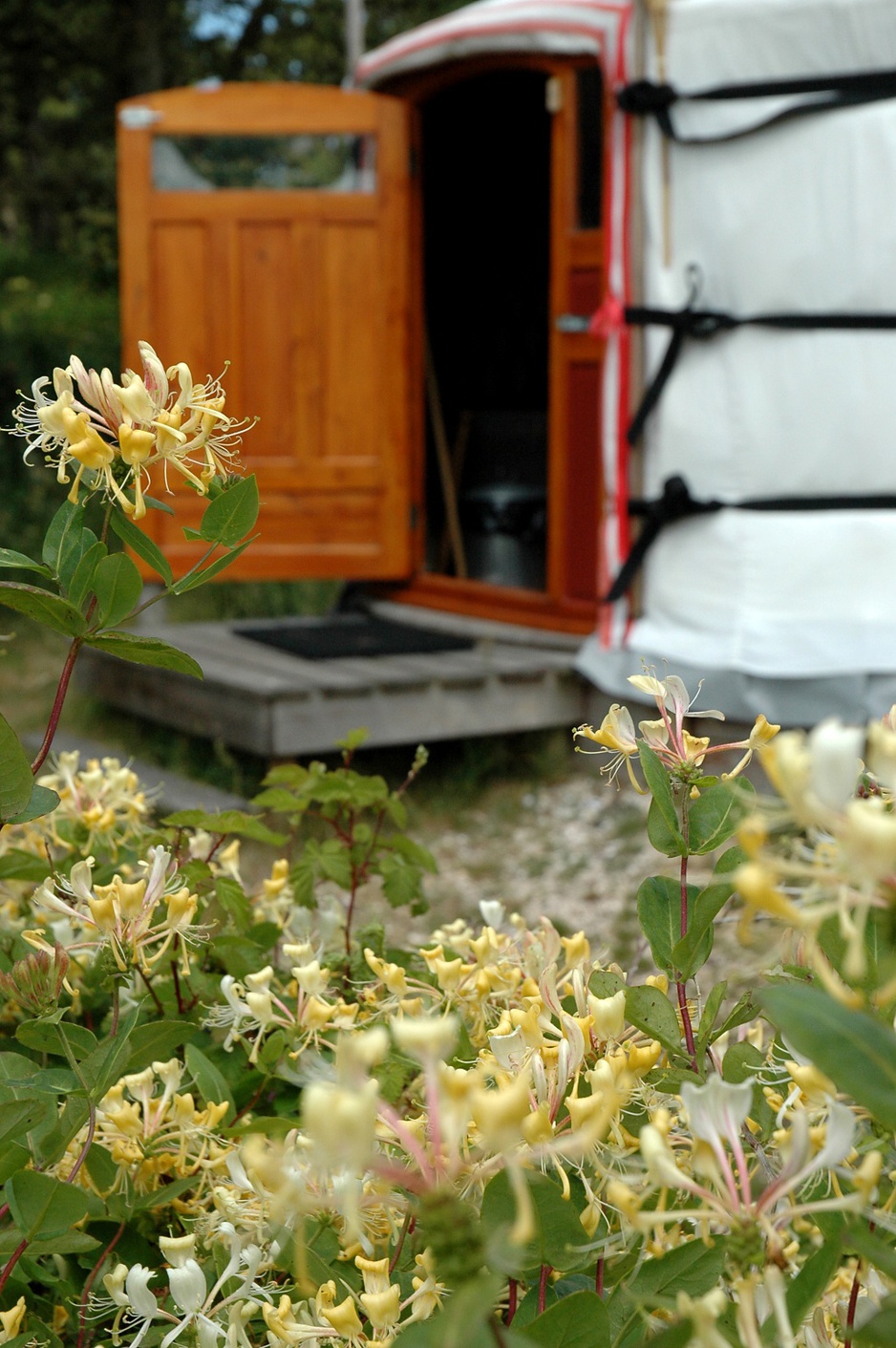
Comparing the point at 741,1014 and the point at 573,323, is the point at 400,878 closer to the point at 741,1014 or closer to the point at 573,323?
the point at 741,1014

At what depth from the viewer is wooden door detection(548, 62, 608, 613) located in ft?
14.7

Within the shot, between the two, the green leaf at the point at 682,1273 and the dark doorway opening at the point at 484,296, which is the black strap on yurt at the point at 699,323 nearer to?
the dark doorway opening at the point at 484,296

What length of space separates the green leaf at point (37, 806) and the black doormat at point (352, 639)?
3.90 meters

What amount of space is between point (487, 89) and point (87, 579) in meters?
5.78

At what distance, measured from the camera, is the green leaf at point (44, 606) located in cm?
71

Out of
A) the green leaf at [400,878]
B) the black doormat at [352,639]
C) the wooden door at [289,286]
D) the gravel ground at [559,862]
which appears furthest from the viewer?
the wooden door at [289,286]

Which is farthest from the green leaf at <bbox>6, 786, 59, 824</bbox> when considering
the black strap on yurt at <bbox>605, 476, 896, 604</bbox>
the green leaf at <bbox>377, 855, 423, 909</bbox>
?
the black strap on yurt at <bbox>605, 476, 896, 604</bbox>

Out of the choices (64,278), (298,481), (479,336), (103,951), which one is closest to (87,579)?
(103,951)

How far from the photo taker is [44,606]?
73cm

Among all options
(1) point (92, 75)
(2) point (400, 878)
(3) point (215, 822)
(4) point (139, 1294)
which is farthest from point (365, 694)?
(1) point (92, 75)

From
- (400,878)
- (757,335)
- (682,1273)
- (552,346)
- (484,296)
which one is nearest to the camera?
(682,1273)

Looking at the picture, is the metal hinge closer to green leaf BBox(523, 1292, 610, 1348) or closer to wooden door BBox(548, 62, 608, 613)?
wooden door BBox(548, 62, 608, 613)

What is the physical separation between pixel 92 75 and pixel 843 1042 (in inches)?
483

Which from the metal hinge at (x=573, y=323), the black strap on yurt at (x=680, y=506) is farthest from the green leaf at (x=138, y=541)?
the metal hinge at (x=573, y=323)
